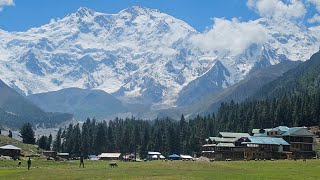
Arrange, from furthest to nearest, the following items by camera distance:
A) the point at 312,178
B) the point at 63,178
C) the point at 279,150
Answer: the point at 279,150
the point at 63,178
the point at 312,178

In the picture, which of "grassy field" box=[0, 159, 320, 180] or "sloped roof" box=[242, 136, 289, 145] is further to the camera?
"sloped roof" box=[242, 136, 289, 145]

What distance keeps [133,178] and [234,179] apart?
1600 cm

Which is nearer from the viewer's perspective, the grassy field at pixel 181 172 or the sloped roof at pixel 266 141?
the grassy field at pixel 181 172

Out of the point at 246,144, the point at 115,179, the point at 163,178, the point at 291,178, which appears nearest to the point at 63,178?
the point at 115,179

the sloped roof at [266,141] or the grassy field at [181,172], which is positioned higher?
the sloped roof at [266,141]

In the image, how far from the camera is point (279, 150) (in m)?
197

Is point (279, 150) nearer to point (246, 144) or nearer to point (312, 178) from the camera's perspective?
point (246, 144)

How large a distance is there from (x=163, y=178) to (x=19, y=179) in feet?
75.6

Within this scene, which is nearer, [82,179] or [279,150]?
[82,179]

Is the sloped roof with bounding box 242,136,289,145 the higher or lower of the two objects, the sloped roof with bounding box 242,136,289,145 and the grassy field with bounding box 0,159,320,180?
the higher

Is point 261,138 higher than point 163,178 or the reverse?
higher

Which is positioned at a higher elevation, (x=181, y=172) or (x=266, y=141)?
(x=266, y=141)

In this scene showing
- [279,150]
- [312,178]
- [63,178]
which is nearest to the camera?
[312,178]

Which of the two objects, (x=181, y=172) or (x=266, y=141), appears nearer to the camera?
(x=181, y=172)
